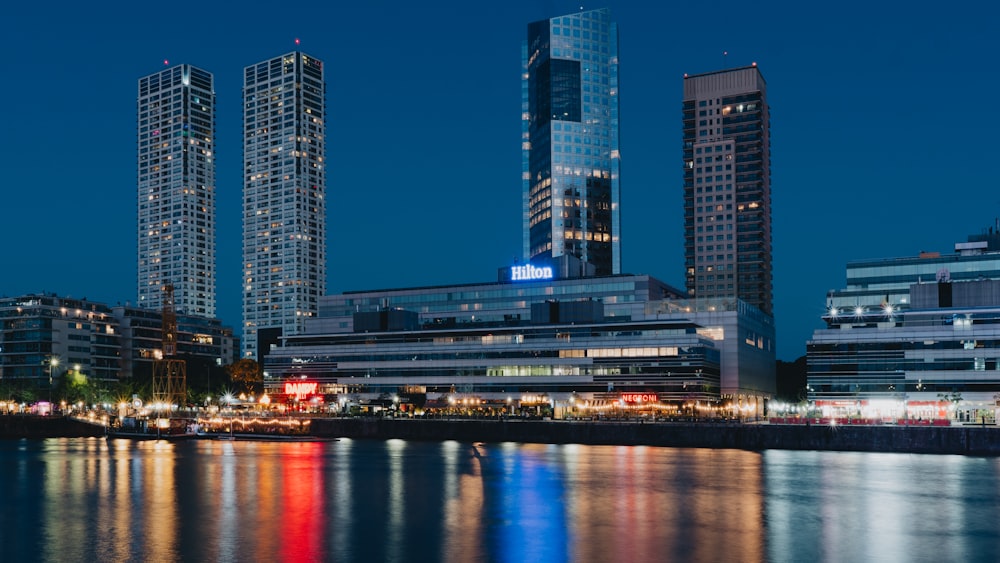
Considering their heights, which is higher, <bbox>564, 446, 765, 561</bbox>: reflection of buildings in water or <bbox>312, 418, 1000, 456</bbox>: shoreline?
<bbox>564, 446, 765, 561</bbox>: reflection of buildings in water

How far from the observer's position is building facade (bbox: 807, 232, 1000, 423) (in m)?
170

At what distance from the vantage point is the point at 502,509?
73750mm

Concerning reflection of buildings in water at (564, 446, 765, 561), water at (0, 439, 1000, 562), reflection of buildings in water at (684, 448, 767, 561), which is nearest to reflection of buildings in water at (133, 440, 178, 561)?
water at (0, 439, 1000, 562)

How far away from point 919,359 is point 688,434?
4982cm

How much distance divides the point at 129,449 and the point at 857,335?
122 m

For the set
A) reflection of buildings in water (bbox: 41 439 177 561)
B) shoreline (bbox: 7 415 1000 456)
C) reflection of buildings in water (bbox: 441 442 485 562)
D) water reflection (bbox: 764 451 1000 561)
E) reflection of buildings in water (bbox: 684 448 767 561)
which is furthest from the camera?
shoreline (bbox: 7 415 1000 456)

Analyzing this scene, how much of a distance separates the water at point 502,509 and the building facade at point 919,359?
163 ft

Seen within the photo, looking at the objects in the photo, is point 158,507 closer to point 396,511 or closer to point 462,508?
point 396,511

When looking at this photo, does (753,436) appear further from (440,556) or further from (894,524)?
(440,556)

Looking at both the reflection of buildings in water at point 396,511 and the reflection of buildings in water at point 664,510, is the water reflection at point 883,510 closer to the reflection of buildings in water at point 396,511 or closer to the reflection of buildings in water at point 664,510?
the reflection of buildings in water at point 664,510

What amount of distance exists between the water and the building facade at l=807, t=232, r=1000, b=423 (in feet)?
163

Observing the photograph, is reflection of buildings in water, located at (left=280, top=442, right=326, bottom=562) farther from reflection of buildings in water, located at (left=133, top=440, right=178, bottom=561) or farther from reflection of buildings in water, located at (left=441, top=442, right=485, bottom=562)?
reflection of buildings in water, located at (left=441, top=442, right=485, bottom=562)

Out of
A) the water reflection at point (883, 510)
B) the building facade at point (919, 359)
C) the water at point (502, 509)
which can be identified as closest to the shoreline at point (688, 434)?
the water at point (502, 509)

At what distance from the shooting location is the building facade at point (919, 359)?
17038cm
